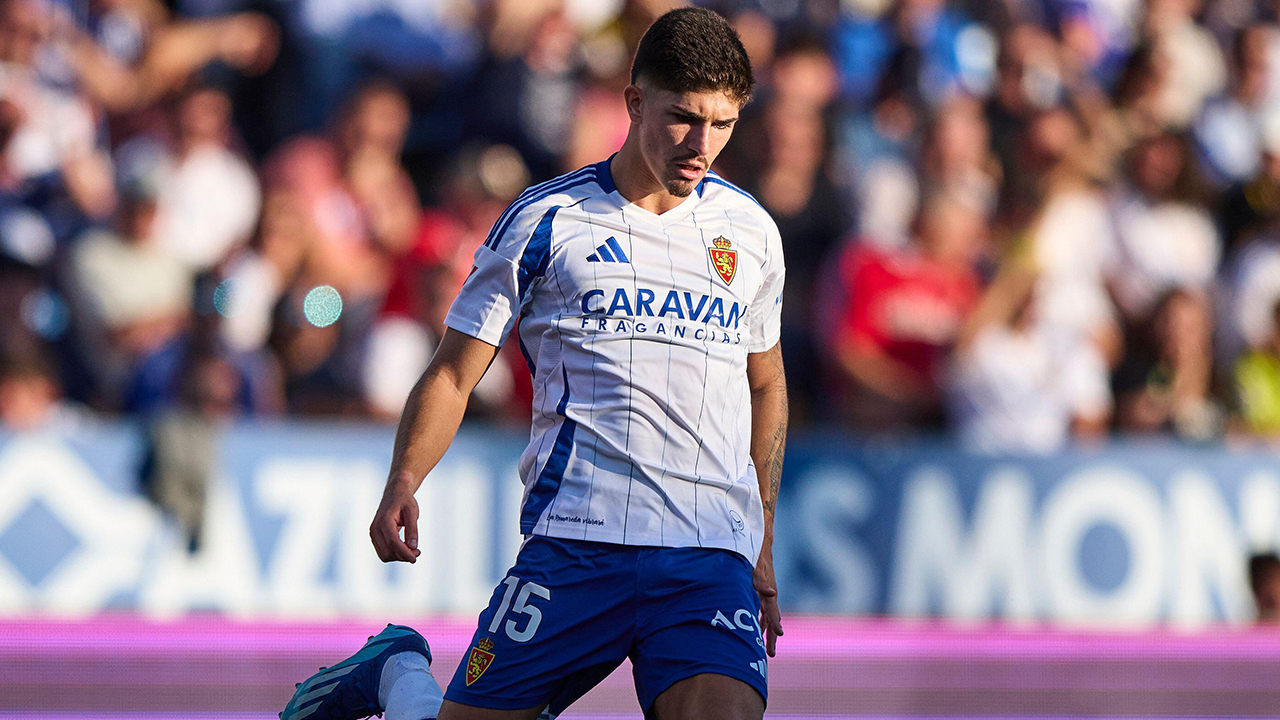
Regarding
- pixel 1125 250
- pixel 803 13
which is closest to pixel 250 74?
pixel 803 13

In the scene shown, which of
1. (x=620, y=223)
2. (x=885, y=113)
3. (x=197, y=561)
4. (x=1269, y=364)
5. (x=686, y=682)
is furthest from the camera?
(x=885, y=113)

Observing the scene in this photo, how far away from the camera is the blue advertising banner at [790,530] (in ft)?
23.7

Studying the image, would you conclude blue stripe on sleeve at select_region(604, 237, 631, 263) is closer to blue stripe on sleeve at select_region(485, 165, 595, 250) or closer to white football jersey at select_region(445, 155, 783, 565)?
white football jersey at select_region(445, 155, 783, 565)

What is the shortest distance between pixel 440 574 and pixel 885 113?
4198 mm

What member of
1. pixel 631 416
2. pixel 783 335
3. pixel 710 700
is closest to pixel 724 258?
pixel 631 416

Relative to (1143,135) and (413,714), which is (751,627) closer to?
(413,714)

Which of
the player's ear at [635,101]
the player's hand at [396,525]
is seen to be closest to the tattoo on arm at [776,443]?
the player's ear at [635,101]

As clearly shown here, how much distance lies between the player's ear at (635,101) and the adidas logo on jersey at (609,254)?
0.31 meters

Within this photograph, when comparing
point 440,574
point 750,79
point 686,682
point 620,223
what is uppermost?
point 750,79

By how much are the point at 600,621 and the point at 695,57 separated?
1357 millimetres

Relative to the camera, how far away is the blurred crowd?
8242mm

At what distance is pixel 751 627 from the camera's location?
12.5 feet

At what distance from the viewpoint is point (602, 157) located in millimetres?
8859

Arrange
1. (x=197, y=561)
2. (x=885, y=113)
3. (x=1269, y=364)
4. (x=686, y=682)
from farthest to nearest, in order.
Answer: (x=885, y=113) → (x=1269, y=364) → (x=197, y=561) → (x=686, y=682)
